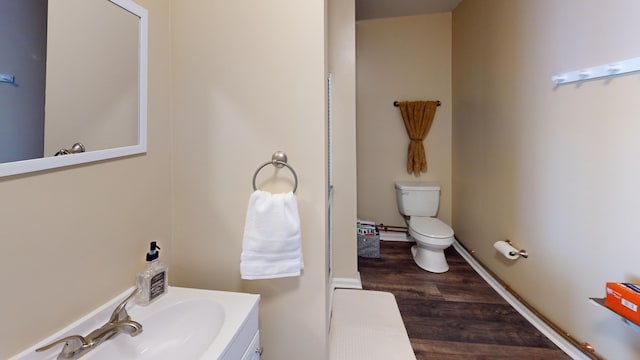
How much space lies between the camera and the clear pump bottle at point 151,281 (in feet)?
3.18

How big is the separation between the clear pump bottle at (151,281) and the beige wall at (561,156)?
202 cm

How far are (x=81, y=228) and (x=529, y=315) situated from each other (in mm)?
2479

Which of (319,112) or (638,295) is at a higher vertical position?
(319,112)

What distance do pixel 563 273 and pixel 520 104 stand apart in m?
1.14

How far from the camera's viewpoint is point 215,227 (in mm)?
1207

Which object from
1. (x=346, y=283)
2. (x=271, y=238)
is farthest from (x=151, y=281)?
(x=346, y=283)

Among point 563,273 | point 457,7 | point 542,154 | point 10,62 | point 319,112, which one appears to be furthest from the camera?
point 457,7

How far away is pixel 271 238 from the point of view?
1.07 metres

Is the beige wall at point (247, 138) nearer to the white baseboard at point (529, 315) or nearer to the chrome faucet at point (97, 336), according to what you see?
the chrome faucet at point (97, 336)

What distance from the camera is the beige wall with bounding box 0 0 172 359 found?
0.67 meters

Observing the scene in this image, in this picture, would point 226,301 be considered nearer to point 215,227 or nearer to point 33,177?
point 215,227

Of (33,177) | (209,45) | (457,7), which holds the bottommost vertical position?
(33,177)

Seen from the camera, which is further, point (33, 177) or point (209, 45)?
point (209, 45)

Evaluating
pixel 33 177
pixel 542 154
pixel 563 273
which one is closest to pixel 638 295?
pixel 563 273
